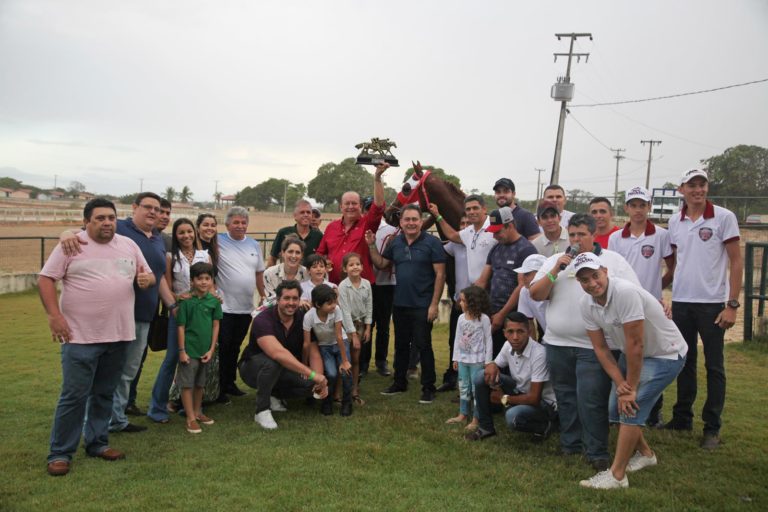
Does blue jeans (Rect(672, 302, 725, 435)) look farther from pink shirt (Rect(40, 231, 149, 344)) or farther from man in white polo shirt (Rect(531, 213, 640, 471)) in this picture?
pink shirt (Rect(40, 231, 149, 344))

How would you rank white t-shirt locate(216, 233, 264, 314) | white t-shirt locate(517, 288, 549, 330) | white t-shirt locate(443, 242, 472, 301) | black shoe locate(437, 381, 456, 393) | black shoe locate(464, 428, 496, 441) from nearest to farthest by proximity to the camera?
black shoe locate(464, 428, 496, 441)
white t-shirt locate(517, 288, 549, 330)
white t-shirt locate(216, 233, 264, 314)
white t-shirt locate(443, 242, 472, 301)
black shoe locate(437, 381, 456, 393)

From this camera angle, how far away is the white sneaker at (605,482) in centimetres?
367

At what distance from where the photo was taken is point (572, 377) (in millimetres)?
4211

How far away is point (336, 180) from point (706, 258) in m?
68.6

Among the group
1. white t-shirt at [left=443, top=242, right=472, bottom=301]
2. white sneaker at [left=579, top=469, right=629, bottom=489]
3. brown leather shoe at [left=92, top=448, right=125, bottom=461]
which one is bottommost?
brown leather shoe at [left=92, top=448, right=125, bottom=461]

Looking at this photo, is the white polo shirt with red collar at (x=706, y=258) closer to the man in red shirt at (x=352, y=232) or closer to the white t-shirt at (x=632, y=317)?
the white t-shirt at (x=632, y=317)

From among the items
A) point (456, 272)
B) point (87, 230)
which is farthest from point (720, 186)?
point (87, 230)

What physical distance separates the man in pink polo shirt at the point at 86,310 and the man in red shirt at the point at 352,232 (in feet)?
7.88

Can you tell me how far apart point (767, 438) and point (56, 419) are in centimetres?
538

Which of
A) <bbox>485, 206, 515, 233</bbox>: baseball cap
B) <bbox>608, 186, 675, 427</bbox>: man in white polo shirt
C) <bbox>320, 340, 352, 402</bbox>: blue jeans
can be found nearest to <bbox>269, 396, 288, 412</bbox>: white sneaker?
<bbox>320, 340, 352, 402</bbox>: blue jeans

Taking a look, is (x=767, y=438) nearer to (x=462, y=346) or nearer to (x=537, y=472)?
(x=537, y=472)

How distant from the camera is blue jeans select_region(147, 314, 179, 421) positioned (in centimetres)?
505

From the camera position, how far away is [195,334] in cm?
498

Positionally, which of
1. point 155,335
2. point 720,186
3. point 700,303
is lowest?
point 155,335
